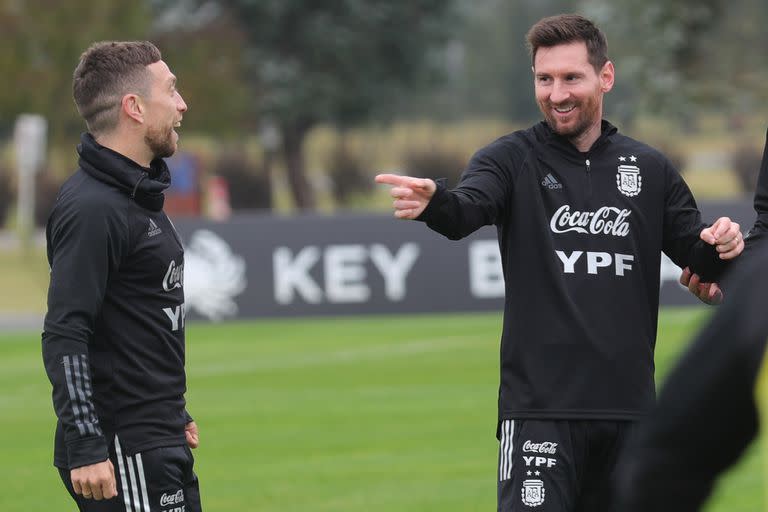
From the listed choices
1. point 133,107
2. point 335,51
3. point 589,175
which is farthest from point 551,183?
point 335,51

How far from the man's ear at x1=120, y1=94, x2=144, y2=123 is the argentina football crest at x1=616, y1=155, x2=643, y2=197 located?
165 cm

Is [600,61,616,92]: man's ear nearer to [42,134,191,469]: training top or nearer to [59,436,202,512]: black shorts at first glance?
[42,134,191,469]: training top

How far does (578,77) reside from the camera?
554 cm

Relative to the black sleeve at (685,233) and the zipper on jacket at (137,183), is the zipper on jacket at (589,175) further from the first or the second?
the zipper on jacket at (137,183)

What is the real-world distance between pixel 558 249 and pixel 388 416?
332 inches

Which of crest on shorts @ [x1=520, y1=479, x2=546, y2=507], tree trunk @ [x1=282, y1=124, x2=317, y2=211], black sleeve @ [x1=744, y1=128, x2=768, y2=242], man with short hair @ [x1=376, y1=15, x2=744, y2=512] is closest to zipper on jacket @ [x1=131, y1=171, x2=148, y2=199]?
man with short hair @ [x1=376, y1=15, x2=744, y2=512]

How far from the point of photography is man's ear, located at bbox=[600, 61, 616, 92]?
5.64 m

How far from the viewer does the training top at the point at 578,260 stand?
17.8 ft

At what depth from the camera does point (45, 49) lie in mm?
42250

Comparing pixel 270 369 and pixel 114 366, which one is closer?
pixel 114 366

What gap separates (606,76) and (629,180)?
39 centimetres

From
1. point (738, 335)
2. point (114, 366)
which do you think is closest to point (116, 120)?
point (114, 366)

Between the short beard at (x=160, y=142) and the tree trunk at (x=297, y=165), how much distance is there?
1836 inches

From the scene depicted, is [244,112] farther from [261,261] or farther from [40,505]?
[40,505]
